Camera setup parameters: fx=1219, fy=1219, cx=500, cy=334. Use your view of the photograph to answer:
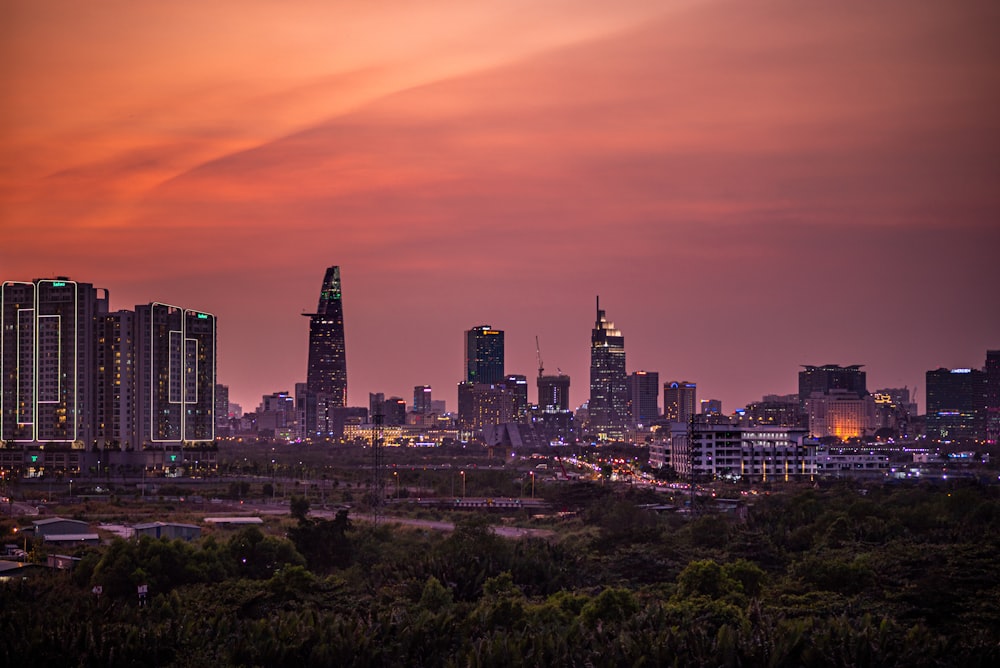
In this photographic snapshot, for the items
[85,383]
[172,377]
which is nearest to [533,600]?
[85,383]

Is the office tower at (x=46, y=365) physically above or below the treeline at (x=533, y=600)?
above

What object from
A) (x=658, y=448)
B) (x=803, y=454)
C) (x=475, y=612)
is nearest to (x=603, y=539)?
(x=475, y=612)

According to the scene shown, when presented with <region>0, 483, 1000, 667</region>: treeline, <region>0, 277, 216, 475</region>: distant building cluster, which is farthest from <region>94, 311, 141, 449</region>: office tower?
<region>0, 483, 1000, 667</region>: treeline

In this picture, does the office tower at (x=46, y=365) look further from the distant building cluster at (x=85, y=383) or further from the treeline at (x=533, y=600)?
the treeline at (x=533, y=600)

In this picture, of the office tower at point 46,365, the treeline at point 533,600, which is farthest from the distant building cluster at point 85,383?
the treeline at point 533,600

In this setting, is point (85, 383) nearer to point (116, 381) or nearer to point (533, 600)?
point (116, 381)

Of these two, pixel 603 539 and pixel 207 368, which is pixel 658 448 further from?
pixel 603 539

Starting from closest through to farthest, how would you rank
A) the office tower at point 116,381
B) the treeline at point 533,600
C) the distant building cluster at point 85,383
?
the treeline at point 533,600
the distant building cluster at point 85,383
the office tower at point 116,381
